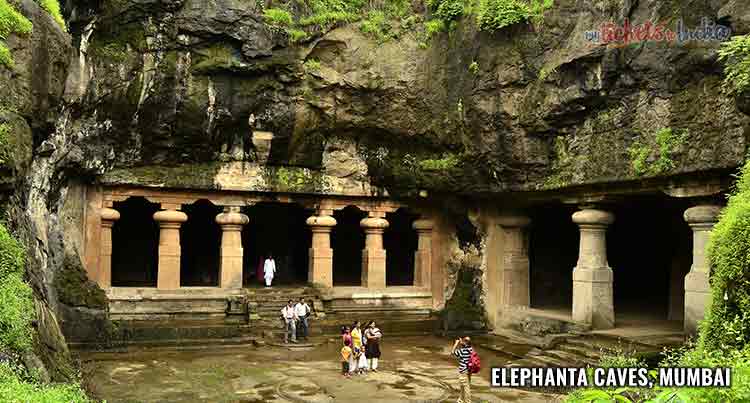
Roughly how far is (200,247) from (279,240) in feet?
8.39

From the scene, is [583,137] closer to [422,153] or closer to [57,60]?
[422,153]

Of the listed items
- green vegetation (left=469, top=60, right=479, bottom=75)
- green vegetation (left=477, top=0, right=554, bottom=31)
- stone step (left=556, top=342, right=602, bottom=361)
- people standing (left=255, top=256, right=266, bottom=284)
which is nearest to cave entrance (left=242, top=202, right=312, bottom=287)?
people standing (left=255, top=256, right=266, bottom=284)

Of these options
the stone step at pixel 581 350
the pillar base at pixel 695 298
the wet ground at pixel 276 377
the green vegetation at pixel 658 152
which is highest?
the green vegetation at pixel 658 152

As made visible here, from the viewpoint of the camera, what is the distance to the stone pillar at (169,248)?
17.5 meters

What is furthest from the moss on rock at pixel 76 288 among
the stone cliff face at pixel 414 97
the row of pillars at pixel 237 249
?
the stone cliff face at pixel 414 97

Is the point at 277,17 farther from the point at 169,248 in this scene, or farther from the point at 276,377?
the point at 276,377

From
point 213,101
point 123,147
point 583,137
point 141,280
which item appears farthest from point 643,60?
point 141,280

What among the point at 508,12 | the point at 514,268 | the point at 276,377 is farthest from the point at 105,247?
the point at 508,12

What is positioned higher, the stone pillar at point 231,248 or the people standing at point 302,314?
the stone pillar at point 231,248

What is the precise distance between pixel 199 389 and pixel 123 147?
7.17 metres

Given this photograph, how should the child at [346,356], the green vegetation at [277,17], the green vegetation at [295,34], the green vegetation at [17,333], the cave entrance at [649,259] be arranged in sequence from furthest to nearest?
1. the cave entrance at [649,259]
2. the green vegetation at [295,34]
3. the green vegetation at [277,17]
4. the child at [346,356]
5. the green vegetation at [17,333]

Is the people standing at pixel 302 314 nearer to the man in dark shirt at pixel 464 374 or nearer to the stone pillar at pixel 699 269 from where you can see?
the man in dark shirt at pixel 464 374

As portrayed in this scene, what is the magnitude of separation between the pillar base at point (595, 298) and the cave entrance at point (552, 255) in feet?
14.9

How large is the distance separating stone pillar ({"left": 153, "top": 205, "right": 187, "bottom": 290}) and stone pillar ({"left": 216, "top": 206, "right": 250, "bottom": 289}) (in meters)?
1.08
